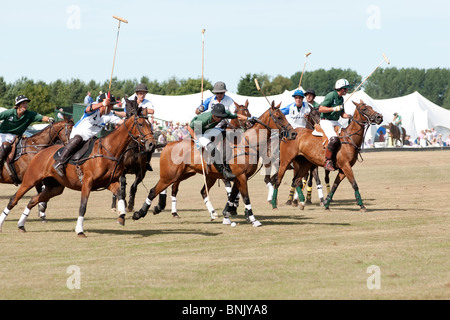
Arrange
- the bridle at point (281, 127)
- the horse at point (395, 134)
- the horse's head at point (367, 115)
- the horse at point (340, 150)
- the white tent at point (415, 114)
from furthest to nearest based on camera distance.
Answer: the white tent at point (415, 114) → the horse at point (395, 134) → the horse at point (340, 150) → the horse's head at point (367, 115) → the bridle at point (281, 127)

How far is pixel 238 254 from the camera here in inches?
440

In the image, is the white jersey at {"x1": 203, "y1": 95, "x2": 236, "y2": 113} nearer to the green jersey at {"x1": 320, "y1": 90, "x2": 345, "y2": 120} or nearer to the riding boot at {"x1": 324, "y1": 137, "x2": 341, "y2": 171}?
the green jersey at {"x1": 320, "y1": 90, "x2": 345, "y2": 120}

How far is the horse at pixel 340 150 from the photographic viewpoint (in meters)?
17.4

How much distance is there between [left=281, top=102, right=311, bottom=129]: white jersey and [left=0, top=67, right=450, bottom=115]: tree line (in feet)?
A: 99.6

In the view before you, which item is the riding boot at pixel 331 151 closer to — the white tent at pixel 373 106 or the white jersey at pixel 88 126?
the white jersey at pixel 88 126

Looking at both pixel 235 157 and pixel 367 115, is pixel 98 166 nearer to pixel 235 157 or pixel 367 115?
pixel 235 157

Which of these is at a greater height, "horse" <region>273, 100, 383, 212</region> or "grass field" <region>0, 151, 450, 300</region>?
"horse" <region>273, 100, 383, 212</region>

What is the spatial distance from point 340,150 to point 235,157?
3864mm

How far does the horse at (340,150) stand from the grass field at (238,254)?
0.78m

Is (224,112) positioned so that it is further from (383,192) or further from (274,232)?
(383,192)

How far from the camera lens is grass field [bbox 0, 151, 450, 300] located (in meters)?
8.61

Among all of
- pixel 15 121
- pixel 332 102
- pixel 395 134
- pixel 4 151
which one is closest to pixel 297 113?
pixel 332 102

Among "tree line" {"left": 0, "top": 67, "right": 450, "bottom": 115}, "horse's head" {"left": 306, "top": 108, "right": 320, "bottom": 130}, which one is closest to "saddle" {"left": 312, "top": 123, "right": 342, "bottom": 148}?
"horse's head" {"left": 306, "top": 108, "right": 320, "bottom": 130}

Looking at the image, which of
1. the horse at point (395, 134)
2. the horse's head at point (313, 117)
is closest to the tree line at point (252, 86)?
the horse at point (395, 134)
